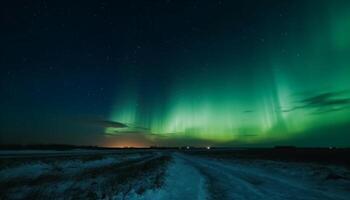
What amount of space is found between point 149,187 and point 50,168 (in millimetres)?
14543

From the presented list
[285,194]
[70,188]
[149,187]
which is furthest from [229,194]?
[70,188]

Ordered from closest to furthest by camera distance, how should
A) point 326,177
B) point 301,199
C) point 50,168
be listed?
point 301,199 → point 326,177 → point 50,168

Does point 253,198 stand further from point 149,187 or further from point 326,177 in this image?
point 326,177

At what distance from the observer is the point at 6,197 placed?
14.3 metres

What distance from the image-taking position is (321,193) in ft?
49.0

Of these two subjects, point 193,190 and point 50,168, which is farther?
point 50,168

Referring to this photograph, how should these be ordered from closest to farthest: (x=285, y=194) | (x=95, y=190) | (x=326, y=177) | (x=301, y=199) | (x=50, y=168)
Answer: (x=301, y=199)
(x=285, y=194)
(x=95, y=190)
(x=326, y=177)
(x=50, y=168)

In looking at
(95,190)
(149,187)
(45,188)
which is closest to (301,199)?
(149,187)

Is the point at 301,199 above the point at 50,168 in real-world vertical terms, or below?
below

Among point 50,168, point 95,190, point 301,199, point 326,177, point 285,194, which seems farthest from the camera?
point 50,168

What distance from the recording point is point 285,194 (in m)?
14.7

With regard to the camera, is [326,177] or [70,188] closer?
[70,188]

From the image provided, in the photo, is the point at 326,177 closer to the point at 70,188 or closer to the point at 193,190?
the point at 193,190

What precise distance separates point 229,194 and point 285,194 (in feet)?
9.99
